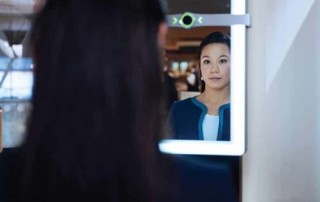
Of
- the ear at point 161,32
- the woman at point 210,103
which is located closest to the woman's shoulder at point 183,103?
the woman at point 210,103

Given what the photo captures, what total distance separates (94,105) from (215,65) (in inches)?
27.6

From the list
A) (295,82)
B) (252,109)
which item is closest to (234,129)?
(252,109)

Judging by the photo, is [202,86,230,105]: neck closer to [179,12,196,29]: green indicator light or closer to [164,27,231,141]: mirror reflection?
[164,27,231,141]: mirror reflection

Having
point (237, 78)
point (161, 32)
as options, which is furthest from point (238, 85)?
point (161, 32)

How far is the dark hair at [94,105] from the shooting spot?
516 millimetres

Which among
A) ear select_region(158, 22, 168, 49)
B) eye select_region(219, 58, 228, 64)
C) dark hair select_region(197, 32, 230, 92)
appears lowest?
ear select_region(158, 22, 168, 49)

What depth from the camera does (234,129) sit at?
1119 mm

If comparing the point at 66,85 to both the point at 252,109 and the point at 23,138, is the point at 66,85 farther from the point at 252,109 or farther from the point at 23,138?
the point at 252,109

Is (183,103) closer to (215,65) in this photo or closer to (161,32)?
(215,65)

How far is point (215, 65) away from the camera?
1.18m

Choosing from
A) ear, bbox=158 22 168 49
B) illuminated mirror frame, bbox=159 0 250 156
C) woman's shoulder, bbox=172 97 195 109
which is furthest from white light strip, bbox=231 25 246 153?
ear, bbox=158 22 168 49

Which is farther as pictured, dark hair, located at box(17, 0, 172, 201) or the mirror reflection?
the mirror reflection

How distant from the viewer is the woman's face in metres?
1.16

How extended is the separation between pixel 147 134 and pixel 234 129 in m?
0.62
